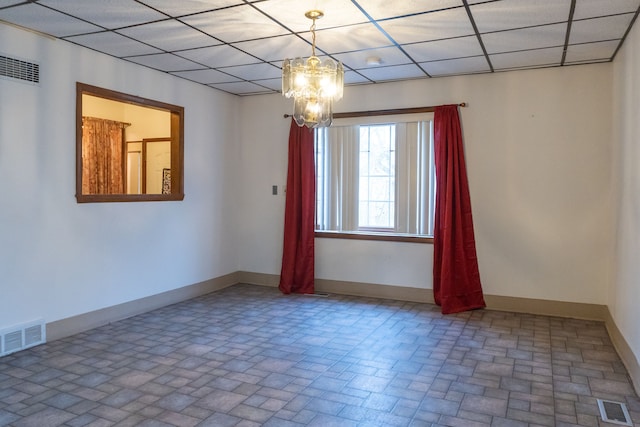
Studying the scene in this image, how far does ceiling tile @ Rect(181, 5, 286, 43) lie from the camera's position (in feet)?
11.4

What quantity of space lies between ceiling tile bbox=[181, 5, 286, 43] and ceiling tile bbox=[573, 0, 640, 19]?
2202 millimetres

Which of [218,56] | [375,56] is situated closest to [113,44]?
[218,56]

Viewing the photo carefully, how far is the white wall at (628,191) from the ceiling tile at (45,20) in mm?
4268

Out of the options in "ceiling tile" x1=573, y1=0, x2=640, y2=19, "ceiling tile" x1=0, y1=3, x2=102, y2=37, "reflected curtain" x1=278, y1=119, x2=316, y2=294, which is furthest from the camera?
"reflected curtain" x1=278, y1=119, x2=316, y2=294

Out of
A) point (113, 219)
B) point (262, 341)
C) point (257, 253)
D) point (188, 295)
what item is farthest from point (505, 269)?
point (113, 219)

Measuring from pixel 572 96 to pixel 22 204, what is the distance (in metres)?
5.28

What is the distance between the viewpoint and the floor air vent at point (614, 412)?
8.98ft

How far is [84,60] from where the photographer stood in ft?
14.4

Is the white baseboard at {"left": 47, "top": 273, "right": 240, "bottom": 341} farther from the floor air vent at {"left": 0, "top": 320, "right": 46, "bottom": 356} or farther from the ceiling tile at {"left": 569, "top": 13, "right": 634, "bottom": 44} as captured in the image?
the ceiling tile at {"left": 569, "top": 13, "right": 634, "bottom": 44}

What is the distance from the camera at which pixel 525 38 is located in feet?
13.2

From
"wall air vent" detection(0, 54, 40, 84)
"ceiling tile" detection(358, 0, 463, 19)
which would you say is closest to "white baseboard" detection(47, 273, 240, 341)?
"wall air vent" detection(0, 54, 40, 84)

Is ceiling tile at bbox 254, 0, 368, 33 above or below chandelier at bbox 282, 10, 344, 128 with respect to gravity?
above

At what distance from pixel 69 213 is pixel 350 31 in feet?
9.69

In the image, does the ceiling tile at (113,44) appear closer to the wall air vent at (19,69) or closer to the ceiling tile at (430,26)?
the wall air vent at (19,69)
